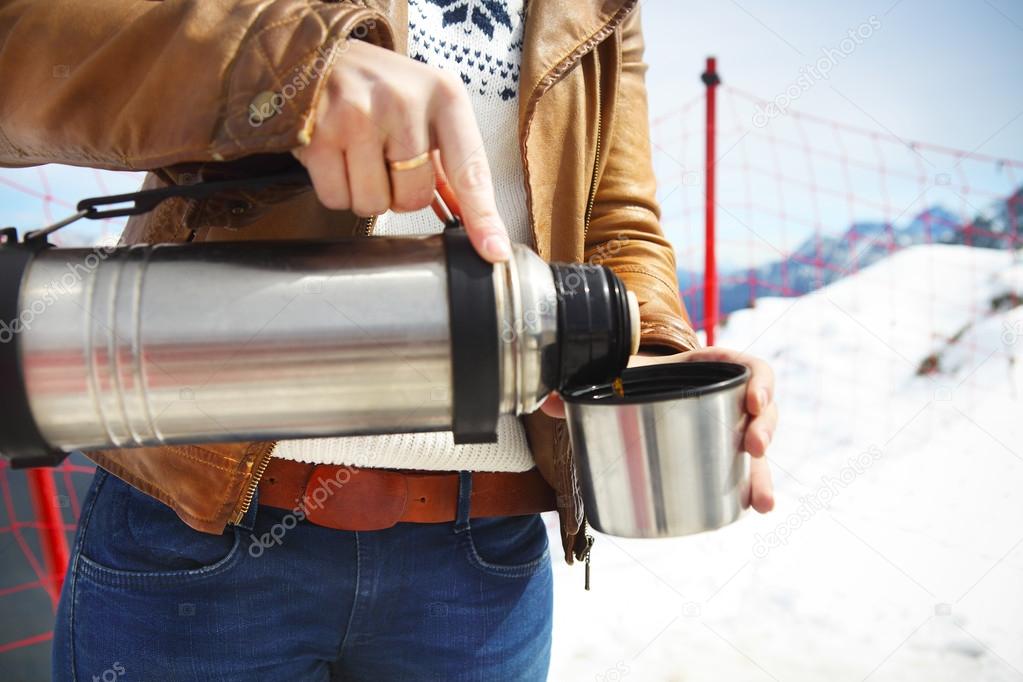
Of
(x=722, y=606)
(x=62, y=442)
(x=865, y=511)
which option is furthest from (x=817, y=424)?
(x=62, y=442)

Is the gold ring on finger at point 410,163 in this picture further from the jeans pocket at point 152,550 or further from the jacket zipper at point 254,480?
the jeans pocket at point 152,550

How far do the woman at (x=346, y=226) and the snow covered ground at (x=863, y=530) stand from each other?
145 cm

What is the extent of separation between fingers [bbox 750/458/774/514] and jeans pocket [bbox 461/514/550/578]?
1.25ft

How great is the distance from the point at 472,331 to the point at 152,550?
1.85 ft

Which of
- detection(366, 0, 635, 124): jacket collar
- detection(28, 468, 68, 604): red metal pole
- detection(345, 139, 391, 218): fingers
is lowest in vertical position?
detection(28, 468, 68, 604): red metal pole

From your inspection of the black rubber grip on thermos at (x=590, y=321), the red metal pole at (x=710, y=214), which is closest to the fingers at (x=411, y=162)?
the black rubber grip on thermos at (x=590, y=321)

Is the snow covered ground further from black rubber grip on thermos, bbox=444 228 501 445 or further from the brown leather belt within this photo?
black rubber grip on thermos, bbox=444 228 501 445

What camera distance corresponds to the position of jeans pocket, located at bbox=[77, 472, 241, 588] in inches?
36.5

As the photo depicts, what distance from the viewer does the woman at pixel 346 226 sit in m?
Result: 0.61

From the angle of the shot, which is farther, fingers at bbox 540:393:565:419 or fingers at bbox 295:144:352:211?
fingers at bbox 540:393:565:419

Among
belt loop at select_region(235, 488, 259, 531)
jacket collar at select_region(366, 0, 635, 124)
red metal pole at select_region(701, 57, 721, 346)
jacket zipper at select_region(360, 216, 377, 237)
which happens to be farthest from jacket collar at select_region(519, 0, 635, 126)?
red metal pole at select_region(701, 57, 721, 346)

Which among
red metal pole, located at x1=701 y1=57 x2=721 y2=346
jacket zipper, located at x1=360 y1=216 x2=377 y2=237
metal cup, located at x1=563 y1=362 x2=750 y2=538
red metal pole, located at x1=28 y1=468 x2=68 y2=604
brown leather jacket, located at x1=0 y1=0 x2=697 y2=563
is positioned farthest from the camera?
red metal pole, located at x1=701 y1=57 x2=721 y2=346

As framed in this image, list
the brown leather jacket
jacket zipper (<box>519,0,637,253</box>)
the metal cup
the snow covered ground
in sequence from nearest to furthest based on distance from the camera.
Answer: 1. the brown leather jacket
2. the metal cup
3. jacket zipper (<box>519,0,637,253</box>)
4. the snow covered ground

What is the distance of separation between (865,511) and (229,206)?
9.72 ft
